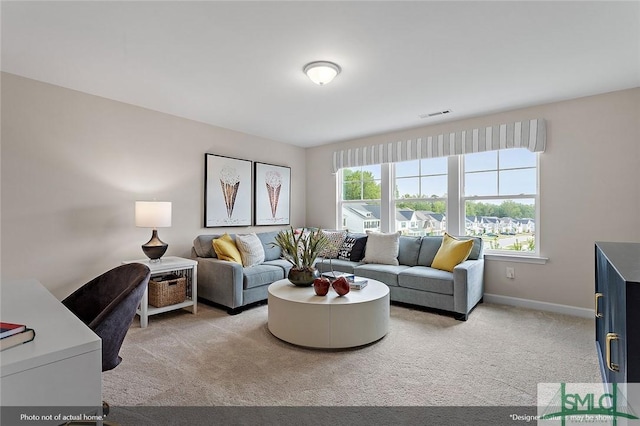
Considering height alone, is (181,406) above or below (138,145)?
below

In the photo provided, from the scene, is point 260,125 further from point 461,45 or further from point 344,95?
point 461,45

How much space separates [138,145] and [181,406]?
300 cm

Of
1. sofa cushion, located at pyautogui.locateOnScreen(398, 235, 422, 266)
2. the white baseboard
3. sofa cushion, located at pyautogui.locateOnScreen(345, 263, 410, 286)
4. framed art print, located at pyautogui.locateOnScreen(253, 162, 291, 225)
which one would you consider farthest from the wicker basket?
the white baseboard

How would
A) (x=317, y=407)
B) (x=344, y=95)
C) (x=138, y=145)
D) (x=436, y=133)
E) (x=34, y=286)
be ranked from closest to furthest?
(x=34, y=286) → (x=317, y=407) → (x=344, y=95) → (x=138, y=145) → (x=436, y=133)

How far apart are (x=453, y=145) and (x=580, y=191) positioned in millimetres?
1494

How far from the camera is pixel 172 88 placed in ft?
10.3

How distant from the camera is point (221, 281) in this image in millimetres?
3592

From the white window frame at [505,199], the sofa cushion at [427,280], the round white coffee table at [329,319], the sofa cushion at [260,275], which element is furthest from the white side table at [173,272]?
the white window frame at [505,199]

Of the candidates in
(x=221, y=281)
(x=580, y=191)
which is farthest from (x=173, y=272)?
(x=580, y=191)

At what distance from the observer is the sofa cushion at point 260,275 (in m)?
3.64

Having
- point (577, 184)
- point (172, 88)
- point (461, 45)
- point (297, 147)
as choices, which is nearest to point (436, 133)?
point (577, 184)

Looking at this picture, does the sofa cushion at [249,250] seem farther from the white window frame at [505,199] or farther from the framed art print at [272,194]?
the white window frame at [505,199]

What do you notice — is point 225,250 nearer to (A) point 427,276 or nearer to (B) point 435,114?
(A) point 427,276

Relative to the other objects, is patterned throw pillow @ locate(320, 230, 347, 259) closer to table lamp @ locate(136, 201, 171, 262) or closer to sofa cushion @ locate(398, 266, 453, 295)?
sofa cushion @ locate(398, 266, 453, 295)
